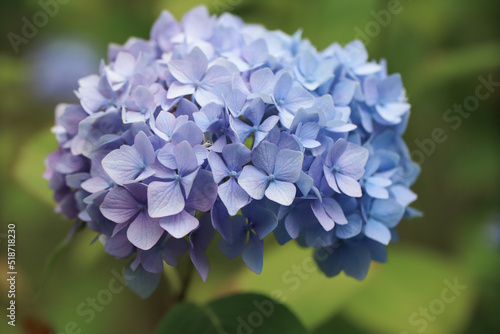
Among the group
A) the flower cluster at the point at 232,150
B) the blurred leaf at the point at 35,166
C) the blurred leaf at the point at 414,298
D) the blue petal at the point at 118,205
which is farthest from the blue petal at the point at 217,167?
the blurred leaf at the point at 414,298

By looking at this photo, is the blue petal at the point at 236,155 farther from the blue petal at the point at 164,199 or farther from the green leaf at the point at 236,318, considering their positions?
the green leaf at the point at 236,318

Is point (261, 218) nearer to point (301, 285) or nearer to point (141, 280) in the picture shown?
point (141, 280)

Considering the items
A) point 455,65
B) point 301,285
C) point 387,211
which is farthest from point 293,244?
point 455,65

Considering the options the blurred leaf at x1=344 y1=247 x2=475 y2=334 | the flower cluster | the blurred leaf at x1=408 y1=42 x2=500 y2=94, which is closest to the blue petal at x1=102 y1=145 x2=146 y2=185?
the flower cluster

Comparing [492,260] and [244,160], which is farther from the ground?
[244,160]

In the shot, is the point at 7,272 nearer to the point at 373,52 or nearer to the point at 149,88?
the point at 149,88

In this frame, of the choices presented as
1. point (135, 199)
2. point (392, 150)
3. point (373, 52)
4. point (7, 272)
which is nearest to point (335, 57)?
point (392, 150)

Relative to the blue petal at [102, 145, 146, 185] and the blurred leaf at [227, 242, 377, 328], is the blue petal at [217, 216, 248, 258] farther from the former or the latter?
the blurred leaf at [227, 242, 377, 328]
